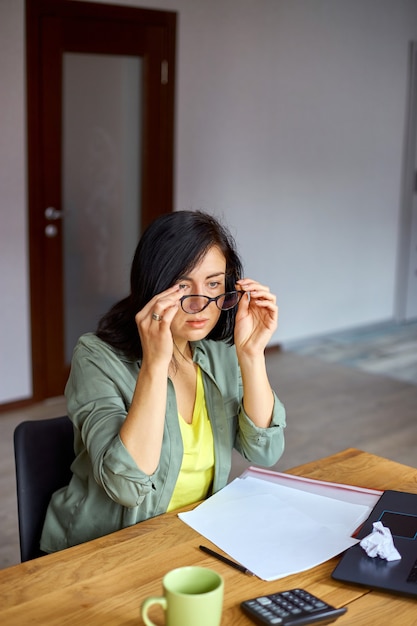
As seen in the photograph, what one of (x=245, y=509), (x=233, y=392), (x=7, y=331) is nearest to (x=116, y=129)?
(x=7, y=331)

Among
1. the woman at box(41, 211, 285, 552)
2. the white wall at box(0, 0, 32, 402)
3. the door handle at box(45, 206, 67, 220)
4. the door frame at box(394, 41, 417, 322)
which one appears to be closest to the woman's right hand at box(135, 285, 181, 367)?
the woman at box(41, 211, 285, 552)

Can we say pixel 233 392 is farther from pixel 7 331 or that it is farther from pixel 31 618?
pixel 7 331

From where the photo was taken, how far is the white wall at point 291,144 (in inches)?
177

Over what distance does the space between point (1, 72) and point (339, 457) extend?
2.95 meters

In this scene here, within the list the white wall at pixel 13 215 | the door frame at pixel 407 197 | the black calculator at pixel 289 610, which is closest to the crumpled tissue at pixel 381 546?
the black calculator at pixel 289 610

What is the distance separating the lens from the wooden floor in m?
3.81

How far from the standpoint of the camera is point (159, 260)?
5.67ft

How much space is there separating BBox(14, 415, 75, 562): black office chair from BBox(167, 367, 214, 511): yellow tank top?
252 mm

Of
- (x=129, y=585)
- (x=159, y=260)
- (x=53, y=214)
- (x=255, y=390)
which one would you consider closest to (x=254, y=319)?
(x=255, y=390)

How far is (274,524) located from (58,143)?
3.29m

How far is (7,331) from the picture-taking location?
4402 mm

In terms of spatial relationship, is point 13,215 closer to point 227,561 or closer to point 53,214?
point 53,214

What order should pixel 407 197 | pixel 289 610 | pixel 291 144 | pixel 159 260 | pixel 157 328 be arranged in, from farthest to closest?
pixel 407 197 → pixel 291 144 → pixel 159 260 → pixel 157 328 → pixel 289 610

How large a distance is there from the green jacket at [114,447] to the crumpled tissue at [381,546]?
0.41 m
